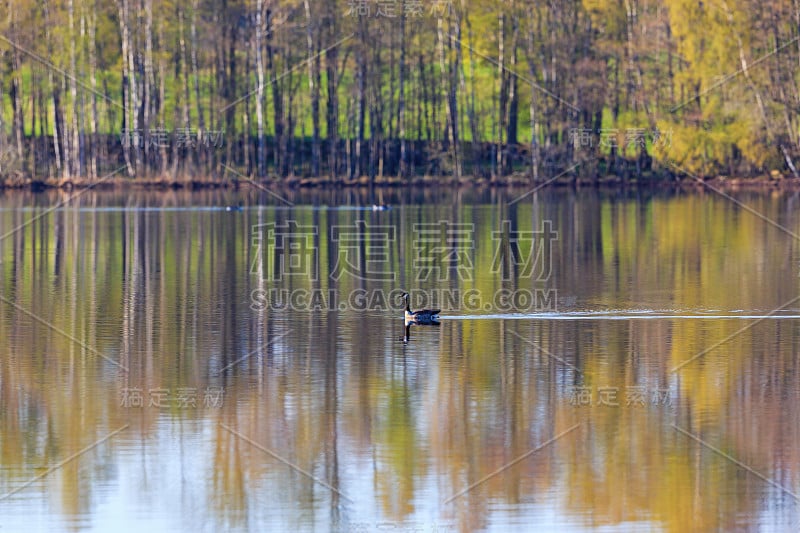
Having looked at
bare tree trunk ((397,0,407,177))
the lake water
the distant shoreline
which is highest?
bare tree trunk ((397,0,407,177))

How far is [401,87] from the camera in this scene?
6375cm

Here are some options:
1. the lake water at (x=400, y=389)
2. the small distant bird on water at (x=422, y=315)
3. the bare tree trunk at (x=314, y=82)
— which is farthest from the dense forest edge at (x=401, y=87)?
the small distant bird on water at (x=422, y=315)

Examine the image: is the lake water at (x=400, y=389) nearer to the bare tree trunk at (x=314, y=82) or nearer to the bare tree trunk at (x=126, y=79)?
the bare tree trunk at (x=126, y=79)

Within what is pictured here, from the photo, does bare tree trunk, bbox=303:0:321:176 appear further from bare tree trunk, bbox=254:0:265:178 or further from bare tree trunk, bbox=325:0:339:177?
bare tree trunk, bbox=254:0:265:178

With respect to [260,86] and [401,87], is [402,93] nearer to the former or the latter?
[401,87]

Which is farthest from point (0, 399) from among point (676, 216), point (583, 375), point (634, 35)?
point (634, 35)

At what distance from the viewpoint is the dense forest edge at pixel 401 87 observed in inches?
2297

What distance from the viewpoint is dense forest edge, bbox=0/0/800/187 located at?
Answer: 191 ft

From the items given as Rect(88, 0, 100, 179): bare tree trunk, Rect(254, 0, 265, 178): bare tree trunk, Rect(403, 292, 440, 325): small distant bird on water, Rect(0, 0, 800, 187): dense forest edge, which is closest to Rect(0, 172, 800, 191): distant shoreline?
Rect(0, 0, 800, 187): dense forest edge

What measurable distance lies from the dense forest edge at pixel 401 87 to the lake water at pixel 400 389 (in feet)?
89.0

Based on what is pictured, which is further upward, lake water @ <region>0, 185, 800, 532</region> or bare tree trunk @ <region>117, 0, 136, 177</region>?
bare tree trunk @ <region>117, 0, 136, 177</region>

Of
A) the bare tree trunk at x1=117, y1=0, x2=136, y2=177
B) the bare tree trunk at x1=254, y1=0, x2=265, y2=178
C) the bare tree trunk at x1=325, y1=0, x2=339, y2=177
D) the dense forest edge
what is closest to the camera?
the dense forest edge

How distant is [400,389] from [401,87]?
48.7m

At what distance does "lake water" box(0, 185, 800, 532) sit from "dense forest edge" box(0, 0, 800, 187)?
27.1 meters
